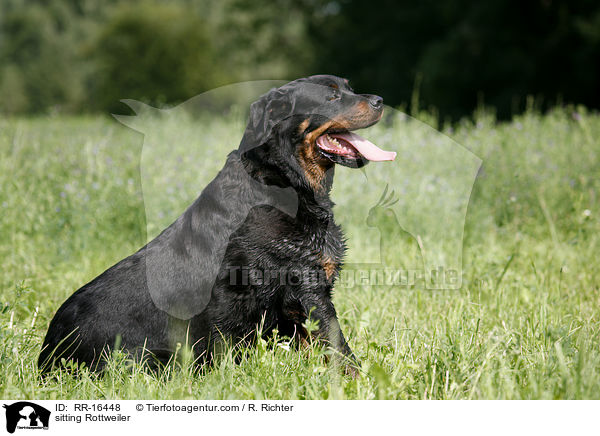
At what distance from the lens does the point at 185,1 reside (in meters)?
43.4

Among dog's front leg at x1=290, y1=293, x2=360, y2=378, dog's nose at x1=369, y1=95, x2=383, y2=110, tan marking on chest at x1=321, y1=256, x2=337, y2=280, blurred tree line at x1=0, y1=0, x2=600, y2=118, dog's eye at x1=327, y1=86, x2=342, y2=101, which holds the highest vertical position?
blurred tree line at x1=0, y1=0, x2=600, y2=118

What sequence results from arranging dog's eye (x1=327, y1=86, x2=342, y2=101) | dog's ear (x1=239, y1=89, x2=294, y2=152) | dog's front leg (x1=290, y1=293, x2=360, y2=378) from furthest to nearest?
1. dog's eye (x1=327, y1=86, x2=342, y2=101)
2. dog's ear (x1=239, y1=89, x2=294, y2=152)
3. dog's front leg (x1=290, y1=293, x2=360, y2=378)

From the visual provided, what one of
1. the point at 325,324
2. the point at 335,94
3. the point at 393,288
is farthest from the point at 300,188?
the point at 393,288

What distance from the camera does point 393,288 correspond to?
12.7ft

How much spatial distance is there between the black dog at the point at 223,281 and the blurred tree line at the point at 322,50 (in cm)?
397

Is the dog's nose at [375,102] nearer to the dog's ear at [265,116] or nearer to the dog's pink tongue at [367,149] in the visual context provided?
the dog's pink tongue at [367,149]

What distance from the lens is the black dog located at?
8.53 ft

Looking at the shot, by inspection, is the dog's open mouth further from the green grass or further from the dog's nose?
the green grass

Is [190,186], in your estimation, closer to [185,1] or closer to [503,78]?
[503,78]

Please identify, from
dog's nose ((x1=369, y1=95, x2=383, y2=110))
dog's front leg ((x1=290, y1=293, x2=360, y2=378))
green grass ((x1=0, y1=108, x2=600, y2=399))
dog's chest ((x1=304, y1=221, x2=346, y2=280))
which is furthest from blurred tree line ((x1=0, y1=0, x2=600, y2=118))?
dog's front leg ((x1=290, y1=293, x2=360, y2=378))
